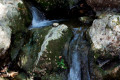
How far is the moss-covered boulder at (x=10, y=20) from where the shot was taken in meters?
5.13

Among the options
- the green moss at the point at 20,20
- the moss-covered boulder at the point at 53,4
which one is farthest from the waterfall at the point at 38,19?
the moss-covered boulder at the point at 53,4

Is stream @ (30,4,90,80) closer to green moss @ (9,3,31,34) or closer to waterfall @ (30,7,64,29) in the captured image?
waterfall @ (30,7,64,29)

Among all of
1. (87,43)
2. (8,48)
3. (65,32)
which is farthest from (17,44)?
(87,43)

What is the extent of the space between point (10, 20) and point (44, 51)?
2321 millimetres

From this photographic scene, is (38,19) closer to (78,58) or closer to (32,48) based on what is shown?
(32,48)

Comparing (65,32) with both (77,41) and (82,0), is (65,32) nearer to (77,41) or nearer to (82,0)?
(77,41)

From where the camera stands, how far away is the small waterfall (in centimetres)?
443

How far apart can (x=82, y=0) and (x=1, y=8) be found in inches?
147

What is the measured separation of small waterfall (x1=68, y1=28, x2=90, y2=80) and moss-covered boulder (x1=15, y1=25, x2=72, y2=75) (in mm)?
326

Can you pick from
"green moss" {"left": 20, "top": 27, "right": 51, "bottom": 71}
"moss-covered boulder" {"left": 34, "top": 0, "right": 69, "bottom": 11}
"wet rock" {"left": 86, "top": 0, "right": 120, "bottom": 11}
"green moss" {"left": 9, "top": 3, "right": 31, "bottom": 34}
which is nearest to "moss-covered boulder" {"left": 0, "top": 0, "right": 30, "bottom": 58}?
"green moss" {"left": 9, "top": 3, "right": 31, "bottom": 34}

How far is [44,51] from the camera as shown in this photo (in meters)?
4.52

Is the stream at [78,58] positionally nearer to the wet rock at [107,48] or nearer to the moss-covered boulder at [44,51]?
the moss-covered boulder at [44,51]

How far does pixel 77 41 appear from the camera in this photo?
194 inches

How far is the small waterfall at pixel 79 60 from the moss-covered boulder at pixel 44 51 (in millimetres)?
326
